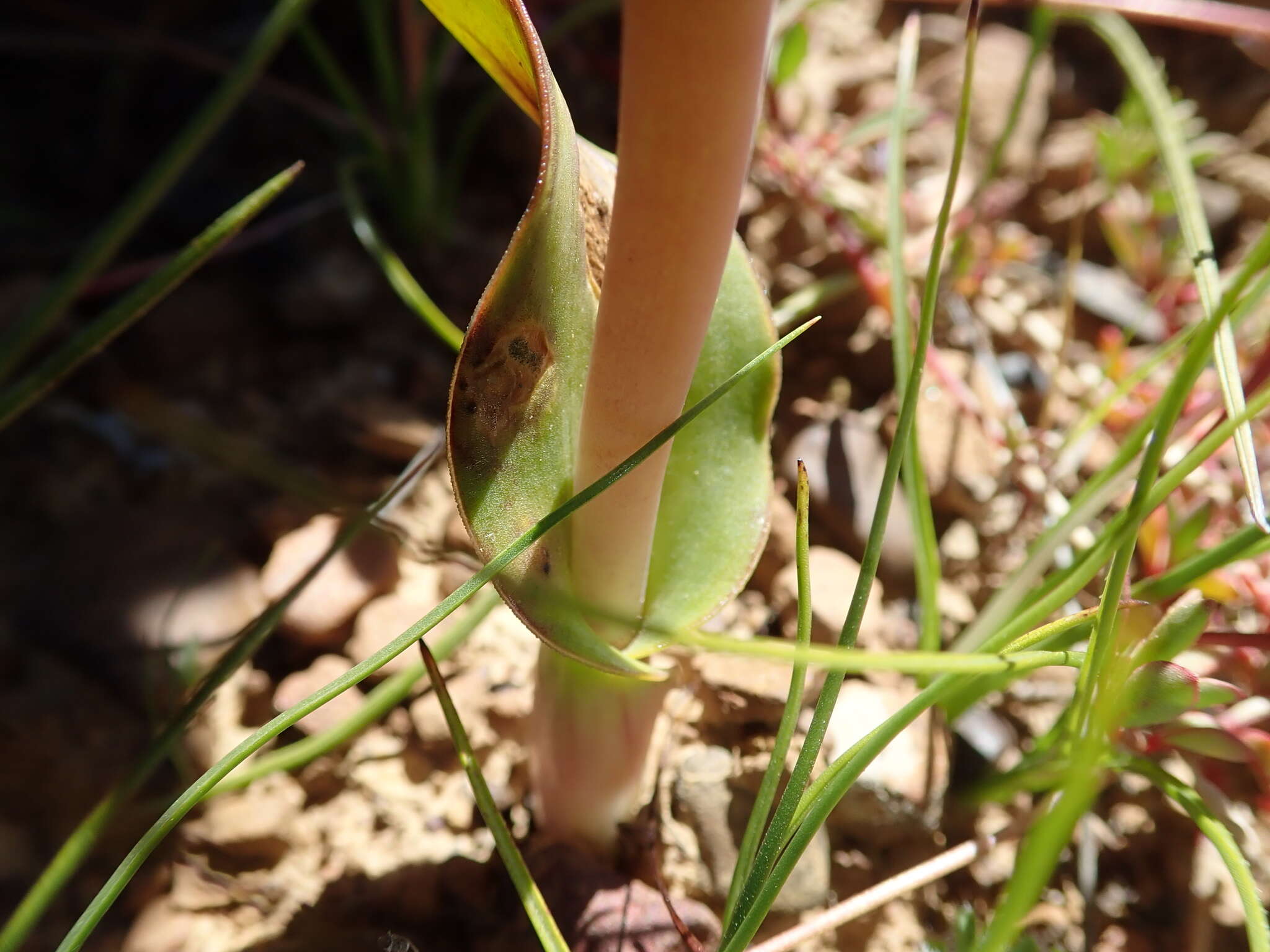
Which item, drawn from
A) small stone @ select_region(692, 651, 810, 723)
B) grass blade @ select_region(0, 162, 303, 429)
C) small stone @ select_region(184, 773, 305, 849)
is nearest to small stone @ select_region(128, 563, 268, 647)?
small stone @ select_region(184, 773, 305, 849)

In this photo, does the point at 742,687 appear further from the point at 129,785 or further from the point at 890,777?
the point at 129,785

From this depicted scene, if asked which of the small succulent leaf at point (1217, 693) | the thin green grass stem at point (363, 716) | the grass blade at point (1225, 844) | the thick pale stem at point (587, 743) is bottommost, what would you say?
the grass blade at point (1225, 844)

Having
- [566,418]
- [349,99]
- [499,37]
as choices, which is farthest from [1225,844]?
[349,99]

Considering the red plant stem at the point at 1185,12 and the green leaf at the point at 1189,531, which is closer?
the green leaf at the point at 1189,531

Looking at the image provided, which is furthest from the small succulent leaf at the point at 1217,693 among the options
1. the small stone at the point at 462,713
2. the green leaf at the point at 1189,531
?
the small stone at the point at 462,713

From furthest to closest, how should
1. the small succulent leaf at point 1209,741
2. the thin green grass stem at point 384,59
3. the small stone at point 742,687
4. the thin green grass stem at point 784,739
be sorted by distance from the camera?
the thin green grass stem at point 384,59 < the small stone at point 742,687 < the small succulent leaf at point 1209,741 < the thin green grass stem at point 784,739

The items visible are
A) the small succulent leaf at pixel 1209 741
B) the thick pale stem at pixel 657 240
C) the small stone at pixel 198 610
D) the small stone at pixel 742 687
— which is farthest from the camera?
the small stone at pixel 198 610

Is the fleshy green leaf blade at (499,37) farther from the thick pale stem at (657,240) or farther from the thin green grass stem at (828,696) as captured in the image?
the thin green grass stem at (828,696)

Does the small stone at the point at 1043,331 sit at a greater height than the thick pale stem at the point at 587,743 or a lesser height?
greater
